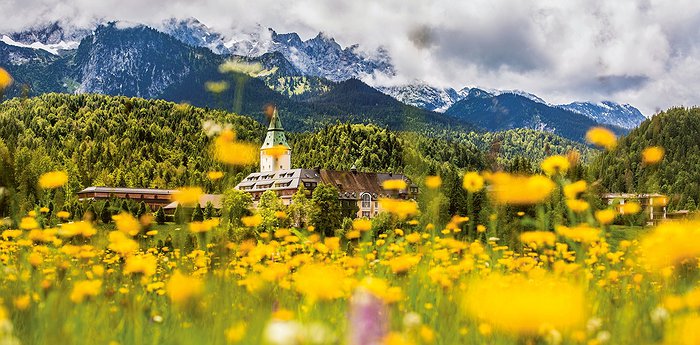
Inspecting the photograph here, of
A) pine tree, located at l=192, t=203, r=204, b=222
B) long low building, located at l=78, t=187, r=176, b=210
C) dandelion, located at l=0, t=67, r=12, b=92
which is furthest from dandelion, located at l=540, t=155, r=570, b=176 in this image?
long low building, located at l=78, t=187, r=176, b=210

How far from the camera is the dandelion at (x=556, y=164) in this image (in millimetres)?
5430

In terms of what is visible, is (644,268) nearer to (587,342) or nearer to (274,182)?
(587,342)

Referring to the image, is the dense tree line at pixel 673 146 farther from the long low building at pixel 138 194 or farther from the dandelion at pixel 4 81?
the dandelion at pixel 4 81

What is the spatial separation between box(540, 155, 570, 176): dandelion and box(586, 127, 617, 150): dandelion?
268 millimetres

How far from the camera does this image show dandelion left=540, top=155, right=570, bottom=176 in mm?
5430

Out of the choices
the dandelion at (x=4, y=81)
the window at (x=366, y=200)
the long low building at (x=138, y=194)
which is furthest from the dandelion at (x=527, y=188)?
the long low building at (x=138, y=194)

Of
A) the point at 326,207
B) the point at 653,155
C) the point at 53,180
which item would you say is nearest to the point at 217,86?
the point at 53,180

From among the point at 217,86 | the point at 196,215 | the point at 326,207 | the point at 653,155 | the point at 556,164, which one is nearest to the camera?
the point at 217,86

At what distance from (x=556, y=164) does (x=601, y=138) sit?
41 cm

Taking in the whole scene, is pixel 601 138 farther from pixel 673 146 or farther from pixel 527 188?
pixel 673 146

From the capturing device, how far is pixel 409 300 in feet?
13.9

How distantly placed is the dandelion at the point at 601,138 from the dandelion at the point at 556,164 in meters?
0.27

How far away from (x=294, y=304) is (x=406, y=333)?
1.37 m

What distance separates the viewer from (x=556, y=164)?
5.44 metres
